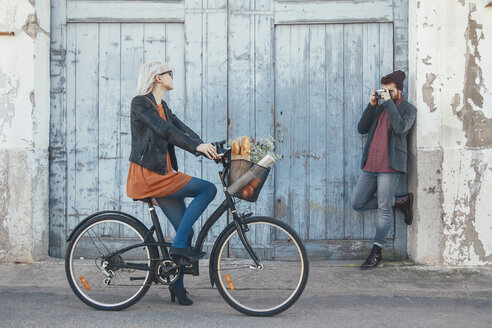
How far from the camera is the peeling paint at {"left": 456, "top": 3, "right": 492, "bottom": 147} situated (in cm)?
578

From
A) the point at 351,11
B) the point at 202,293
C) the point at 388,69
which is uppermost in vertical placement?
the point at 351,11

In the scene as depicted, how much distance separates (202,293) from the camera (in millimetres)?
5027

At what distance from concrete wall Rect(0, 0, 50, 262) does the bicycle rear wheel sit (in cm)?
166

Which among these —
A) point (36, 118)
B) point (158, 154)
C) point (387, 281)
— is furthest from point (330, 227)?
point (36, 118)

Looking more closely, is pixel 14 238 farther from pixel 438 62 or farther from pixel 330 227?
pixel 438 62

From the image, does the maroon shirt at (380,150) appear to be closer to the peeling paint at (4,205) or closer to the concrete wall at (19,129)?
the concrete wall at (19,129)

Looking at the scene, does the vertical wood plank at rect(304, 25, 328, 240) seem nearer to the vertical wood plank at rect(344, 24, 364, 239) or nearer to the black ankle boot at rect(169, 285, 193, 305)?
the vertical wood plank at rect(344, 24, 364, 239)

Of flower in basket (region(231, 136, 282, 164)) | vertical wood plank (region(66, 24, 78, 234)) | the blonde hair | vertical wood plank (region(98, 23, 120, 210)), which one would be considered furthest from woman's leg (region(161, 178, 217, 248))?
vertical wood plank (region(66, 24, 78, 234))

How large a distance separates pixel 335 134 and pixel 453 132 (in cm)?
117

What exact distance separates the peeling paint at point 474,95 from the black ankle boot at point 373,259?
1.38 meters

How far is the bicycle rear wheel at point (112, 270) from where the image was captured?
4398mm

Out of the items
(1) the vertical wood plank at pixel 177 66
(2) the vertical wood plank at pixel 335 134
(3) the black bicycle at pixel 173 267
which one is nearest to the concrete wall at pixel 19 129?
(1) the vertical wood plank at pixel 177 66

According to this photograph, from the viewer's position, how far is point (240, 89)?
244 inches

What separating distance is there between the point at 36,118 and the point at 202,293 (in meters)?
2.55
